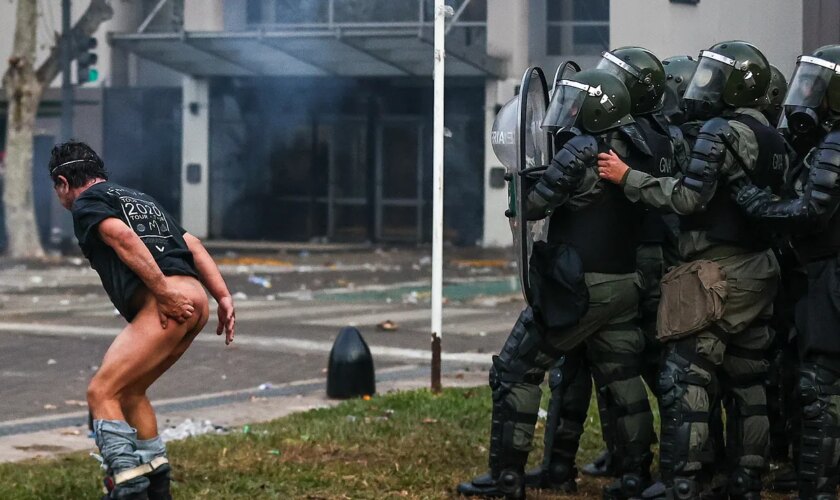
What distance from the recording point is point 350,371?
31.5 ft

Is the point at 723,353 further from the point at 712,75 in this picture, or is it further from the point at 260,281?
the point at 260,281

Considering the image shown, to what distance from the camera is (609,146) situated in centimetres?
599

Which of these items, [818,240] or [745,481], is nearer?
[818,240]

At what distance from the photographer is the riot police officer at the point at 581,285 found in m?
5.89

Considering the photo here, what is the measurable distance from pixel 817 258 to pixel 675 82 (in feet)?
4.66

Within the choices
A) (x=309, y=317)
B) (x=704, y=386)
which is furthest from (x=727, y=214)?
(x=309, y=317)

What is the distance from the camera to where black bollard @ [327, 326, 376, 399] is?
31.5ft

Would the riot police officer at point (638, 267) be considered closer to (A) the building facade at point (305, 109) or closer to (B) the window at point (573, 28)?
(B) the window at point (573, 28)

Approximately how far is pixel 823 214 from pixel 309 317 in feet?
31.3

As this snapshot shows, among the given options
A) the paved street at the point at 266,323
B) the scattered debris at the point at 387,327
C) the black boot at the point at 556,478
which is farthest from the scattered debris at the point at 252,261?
the black boot at the point at 556,478

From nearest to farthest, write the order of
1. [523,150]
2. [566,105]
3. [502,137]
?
1. [566,105]
2. [523,150]
3. [502,137]

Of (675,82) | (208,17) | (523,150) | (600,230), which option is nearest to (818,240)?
(600,230)

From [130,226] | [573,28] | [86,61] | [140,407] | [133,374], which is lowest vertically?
[140,407]

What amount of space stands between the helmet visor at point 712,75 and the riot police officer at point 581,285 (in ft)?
1.06
